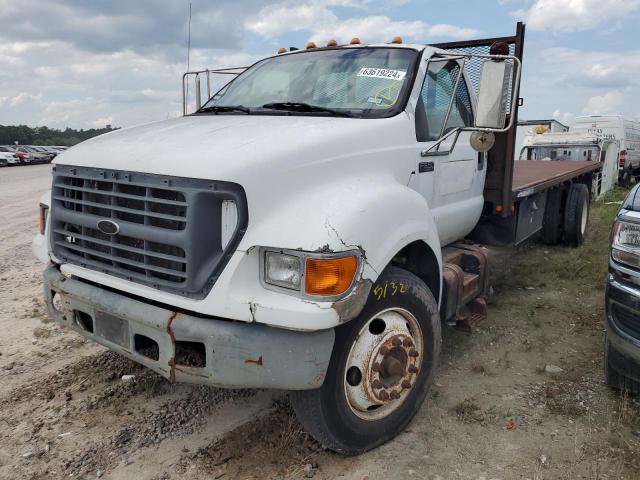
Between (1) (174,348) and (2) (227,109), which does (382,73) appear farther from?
(1) (174,348)

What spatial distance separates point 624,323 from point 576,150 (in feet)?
36.8

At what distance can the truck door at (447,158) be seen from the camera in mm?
3680

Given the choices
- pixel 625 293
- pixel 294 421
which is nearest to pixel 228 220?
pixel 294 421

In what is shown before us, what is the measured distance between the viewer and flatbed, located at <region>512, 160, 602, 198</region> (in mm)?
5680

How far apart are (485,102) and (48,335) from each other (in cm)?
395

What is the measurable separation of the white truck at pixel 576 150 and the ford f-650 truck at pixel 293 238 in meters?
9.63

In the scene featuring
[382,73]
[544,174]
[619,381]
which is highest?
[382,73]

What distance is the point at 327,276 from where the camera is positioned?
2.44m

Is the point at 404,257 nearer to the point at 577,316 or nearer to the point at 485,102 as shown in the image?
the point at 485,102

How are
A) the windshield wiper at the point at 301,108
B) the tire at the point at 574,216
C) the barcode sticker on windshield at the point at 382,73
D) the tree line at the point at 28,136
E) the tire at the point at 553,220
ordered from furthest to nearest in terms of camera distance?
the tree line at the point at 28,136, the tire at the point at 574,216, the tire at the point at 553,220, the barcode sticker on windshield at the point at 382,73, the windshield wiper at the point at 301,108

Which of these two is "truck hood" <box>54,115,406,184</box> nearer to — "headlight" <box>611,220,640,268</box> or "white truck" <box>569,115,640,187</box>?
"headlight" <box>611,220,640,268</box>

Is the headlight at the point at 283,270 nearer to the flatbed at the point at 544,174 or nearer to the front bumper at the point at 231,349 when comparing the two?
the front bumper at the point at 231,349

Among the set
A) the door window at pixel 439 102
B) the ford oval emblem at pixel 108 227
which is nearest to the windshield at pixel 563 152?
the door window at pixel 439 102

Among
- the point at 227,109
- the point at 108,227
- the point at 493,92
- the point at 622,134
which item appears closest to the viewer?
the point at 108,227
